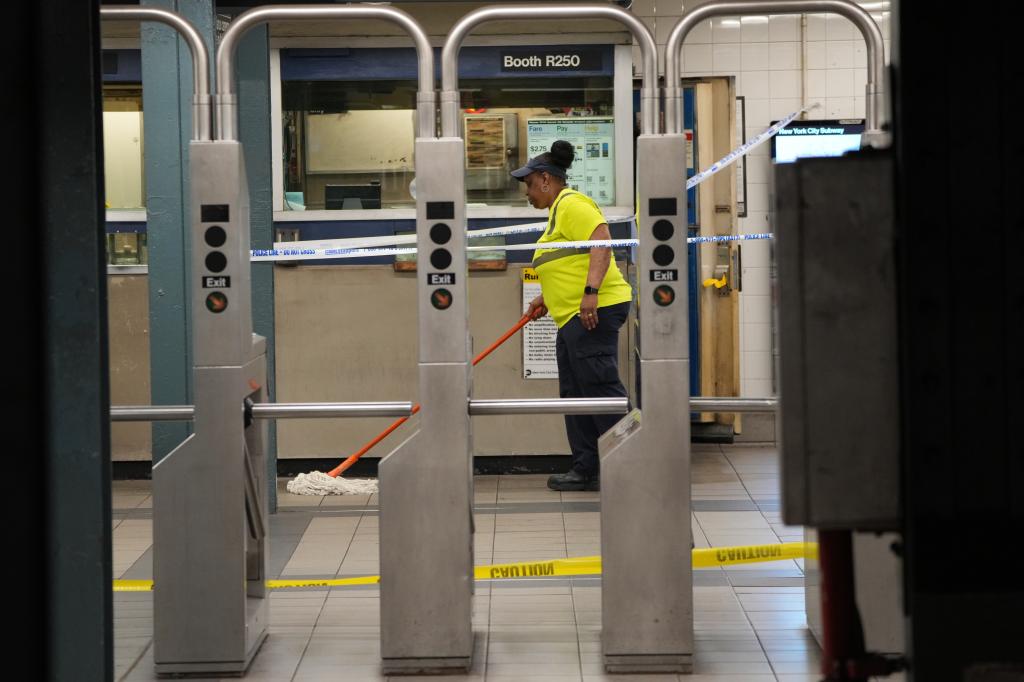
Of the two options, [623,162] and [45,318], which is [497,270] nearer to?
[623,162]

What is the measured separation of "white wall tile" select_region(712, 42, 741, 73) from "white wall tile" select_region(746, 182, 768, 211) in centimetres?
74

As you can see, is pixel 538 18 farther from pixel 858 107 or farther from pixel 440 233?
pixel 858 107

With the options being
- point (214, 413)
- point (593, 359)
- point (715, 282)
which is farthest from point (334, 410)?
point (715, 282)

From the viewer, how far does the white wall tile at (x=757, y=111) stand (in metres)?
8.85

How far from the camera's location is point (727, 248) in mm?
8781

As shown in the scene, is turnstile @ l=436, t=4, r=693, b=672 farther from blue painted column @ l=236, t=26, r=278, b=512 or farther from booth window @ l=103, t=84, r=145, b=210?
booth window @ l=103, t=84, r=145, b=210

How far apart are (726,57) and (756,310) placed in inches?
64.3

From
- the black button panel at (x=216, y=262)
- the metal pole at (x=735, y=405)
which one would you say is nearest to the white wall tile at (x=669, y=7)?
the metal pole at (x=735, y=405)

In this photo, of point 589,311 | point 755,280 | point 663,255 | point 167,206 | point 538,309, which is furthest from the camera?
point 755,280

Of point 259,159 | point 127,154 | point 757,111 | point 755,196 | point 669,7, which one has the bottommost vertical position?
point 755,196

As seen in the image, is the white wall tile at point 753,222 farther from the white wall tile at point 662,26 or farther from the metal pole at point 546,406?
the metal pole at point 546,406

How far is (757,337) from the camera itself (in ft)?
29.4

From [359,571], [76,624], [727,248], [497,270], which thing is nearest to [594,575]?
[359,571]

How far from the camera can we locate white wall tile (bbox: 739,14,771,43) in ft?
28.9
